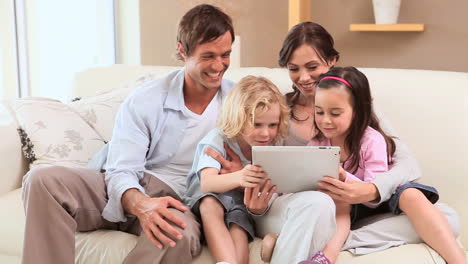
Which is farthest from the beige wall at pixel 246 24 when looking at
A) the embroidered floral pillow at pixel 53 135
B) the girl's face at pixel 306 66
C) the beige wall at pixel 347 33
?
the girl's face at pixel 306 66

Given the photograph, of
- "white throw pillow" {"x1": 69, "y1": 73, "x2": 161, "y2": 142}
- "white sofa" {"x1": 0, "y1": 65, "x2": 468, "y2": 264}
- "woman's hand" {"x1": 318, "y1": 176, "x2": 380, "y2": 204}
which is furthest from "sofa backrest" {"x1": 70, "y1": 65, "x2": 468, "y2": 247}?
"white throw pillow" {"x1": 69, "y1": 73, "x2": 161, "y2": 142}

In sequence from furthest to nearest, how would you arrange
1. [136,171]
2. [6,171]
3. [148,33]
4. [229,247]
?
[148,33] → [6,171] → [136,171] → [229,247]

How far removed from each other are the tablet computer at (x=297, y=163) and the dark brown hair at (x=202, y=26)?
0.52 metres

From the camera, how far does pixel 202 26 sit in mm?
2088

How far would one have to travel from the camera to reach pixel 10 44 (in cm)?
342

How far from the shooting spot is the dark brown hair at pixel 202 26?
6.86ft

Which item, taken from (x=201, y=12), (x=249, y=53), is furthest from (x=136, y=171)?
(x=249, y=53)

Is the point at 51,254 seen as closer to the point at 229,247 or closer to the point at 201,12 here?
the point at 229,247

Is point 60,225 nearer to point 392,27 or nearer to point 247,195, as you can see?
point 247,195

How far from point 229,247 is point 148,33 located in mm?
2571

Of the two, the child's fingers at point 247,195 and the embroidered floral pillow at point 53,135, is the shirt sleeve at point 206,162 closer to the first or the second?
the child's fingers at point 247,195

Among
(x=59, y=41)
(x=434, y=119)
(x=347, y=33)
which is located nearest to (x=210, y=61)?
(x=434, y=119)

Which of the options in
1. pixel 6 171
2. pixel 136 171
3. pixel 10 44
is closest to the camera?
pixel 136 171

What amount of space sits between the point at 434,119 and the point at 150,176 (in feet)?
3.12
